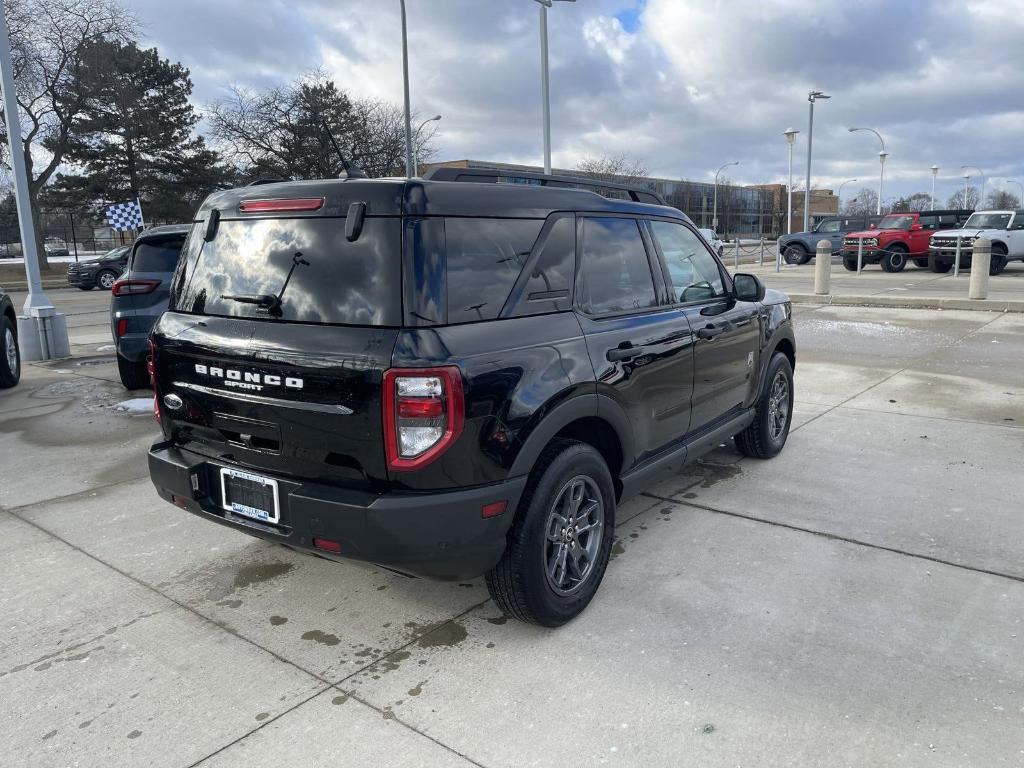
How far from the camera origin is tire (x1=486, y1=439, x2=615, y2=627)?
2994mm

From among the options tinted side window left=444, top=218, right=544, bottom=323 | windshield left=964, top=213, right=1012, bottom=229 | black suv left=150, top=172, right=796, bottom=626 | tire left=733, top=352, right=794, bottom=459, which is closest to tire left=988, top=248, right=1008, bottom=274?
windshield left=964, top=213, right=1012, bottom=229

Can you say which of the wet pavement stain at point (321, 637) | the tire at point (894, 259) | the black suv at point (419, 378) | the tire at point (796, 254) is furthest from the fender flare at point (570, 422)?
the tire at point (796, 254)

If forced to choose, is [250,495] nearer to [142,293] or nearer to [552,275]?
[552,275]

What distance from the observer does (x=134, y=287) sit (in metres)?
7.70

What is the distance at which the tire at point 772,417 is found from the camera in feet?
17.2

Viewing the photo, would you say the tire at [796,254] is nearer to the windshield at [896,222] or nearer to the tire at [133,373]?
the windshield at [896,222]

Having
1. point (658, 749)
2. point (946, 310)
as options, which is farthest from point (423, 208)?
point (946, 310)

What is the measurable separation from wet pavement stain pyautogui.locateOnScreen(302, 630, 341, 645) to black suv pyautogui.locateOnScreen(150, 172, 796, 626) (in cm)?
50

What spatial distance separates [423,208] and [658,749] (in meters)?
2.01

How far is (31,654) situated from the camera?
3.08m

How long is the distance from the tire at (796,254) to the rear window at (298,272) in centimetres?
2804

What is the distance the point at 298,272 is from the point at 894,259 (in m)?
24.4

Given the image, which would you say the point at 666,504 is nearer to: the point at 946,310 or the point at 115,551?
the point at 115,551

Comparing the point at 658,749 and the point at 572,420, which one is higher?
the point at 572,420
